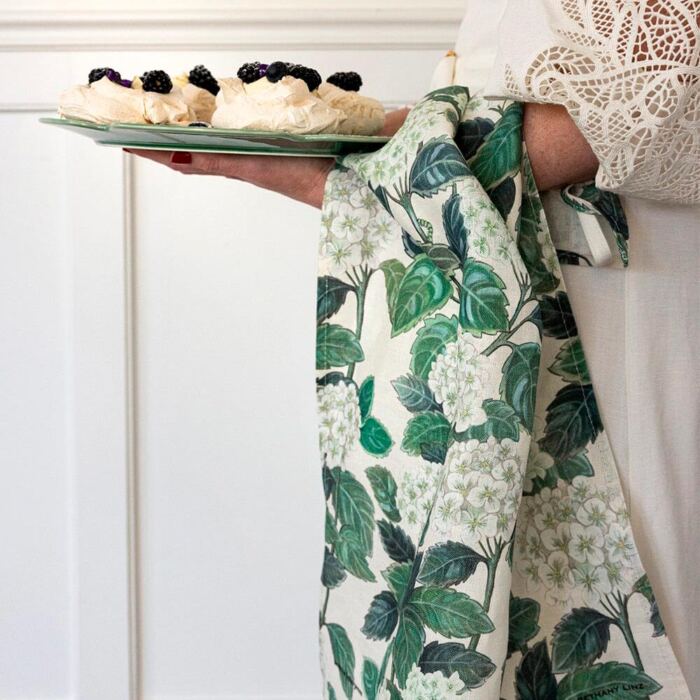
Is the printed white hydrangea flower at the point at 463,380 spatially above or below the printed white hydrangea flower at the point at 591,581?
above

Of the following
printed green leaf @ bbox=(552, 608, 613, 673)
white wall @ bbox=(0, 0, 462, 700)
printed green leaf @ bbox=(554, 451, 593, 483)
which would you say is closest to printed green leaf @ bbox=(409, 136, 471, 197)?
printed green leaf @ bbox=(554, 451, 593, 483)

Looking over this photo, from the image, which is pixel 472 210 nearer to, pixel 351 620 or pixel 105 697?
pixel 351 620

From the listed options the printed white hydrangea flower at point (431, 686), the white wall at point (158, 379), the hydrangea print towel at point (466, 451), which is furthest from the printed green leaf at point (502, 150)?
the white wall at point (158, 379)

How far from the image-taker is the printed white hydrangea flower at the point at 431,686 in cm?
56

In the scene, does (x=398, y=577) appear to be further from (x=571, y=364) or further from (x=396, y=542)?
(x=571, y=364)

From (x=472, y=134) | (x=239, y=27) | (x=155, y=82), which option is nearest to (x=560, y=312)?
(x=472, y=134)

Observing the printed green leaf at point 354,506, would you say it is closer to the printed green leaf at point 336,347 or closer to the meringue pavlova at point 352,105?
the printed green leaf at point 336,347

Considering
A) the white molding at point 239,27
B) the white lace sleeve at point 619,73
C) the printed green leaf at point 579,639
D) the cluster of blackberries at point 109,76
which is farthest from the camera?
the white molding at point 239,27

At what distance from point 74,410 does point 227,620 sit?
14.2 inches

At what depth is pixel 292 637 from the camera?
1255 mm

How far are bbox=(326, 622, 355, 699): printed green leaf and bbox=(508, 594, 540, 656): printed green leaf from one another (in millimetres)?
134

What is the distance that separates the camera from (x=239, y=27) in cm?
113

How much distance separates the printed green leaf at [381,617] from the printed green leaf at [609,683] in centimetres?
12

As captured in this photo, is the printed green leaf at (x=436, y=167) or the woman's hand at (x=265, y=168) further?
the woman's hand at (x=265, y=168)
